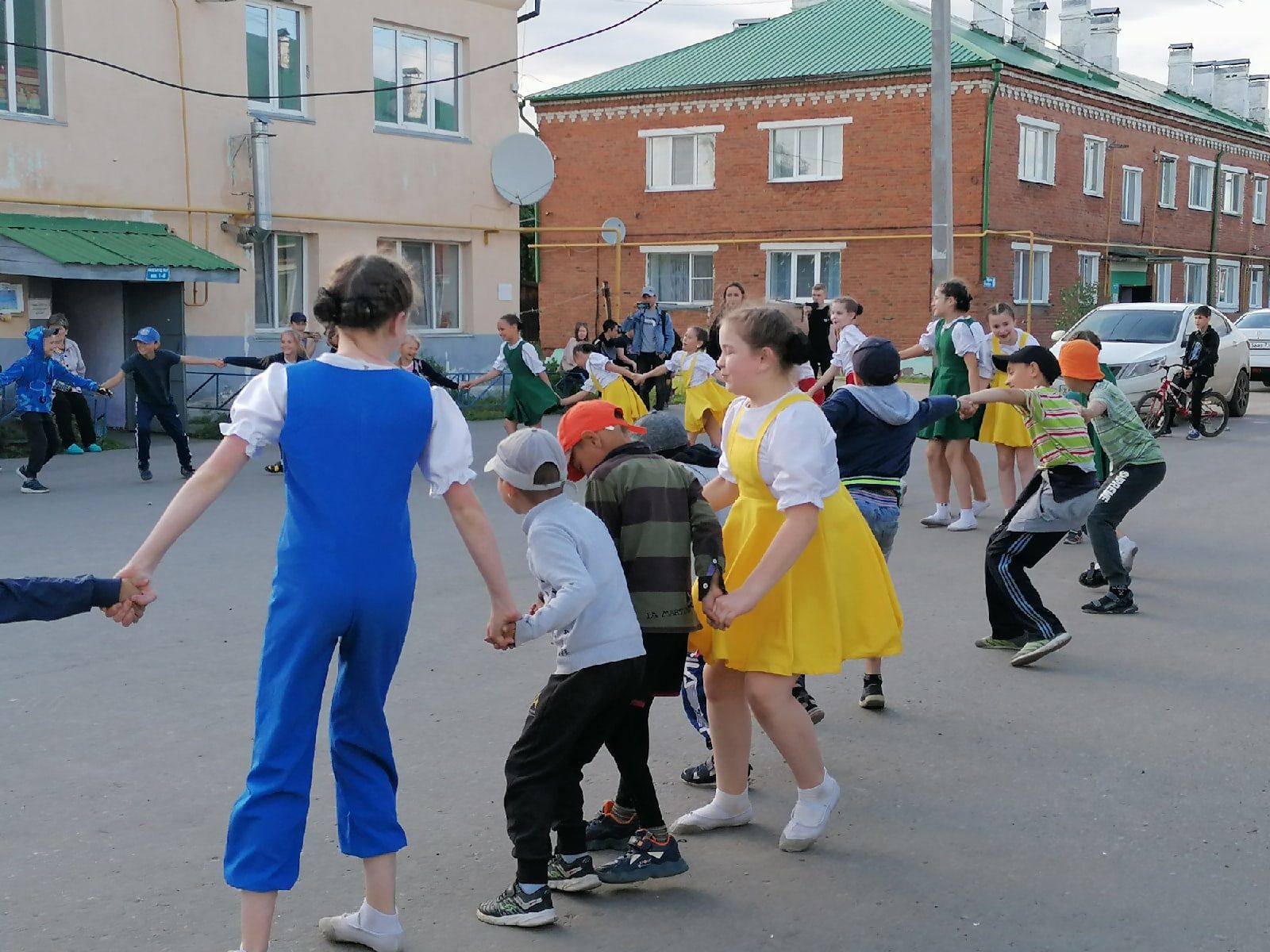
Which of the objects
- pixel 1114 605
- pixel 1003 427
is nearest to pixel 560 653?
pixel 1114 605

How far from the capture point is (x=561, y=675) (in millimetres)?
4098

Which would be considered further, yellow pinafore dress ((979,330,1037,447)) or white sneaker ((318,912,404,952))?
yellow pinafore dress ((979,330,1037,447))

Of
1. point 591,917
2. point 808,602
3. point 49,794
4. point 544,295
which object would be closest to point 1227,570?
point 808,602

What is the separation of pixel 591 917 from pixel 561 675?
2.34 feet

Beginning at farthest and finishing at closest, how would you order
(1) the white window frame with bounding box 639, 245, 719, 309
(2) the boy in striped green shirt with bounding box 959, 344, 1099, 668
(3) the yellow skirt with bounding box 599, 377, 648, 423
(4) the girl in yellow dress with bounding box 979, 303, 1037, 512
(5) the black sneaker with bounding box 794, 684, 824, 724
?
(1) the white window frame with bounding box 639, 245, 719, 309
(3) the yellow skirt with bounding box 599, 377, 648, 423
(4) the girl in yellow dress with bounding box 979, 303, 1037, 512
(2) the boy in striped green shirt with bounding box 959, 344, 1099, 668
(5) the black sneaker with bounding box 794, 684, 824, 724

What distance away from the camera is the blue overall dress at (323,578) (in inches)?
136

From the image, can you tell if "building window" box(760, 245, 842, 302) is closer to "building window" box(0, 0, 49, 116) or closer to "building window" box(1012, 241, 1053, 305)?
"building window" box(1012, 241, 1053, 305)

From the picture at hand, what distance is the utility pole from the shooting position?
20.2m

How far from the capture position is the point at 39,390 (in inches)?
546

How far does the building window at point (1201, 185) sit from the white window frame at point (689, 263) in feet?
58.3

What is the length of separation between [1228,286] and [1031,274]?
56.3 feet

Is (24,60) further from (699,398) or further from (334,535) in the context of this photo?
(334,535)

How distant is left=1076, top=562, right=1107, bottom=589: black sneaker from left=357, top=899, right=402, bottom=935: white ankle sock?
642 centimetres

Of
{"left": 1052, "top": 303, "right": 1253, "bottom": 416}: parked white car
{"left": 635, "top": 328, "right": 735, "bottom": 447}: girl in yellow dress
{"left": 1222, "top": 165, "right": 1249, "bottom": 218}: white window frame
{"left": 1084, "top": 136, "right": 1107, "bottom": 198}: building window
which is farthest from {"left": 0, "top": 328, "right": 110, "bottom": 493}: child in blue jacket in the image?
{"left": 1222, "top": 165, "right": 1249, "bottom": 218}: white window frame
